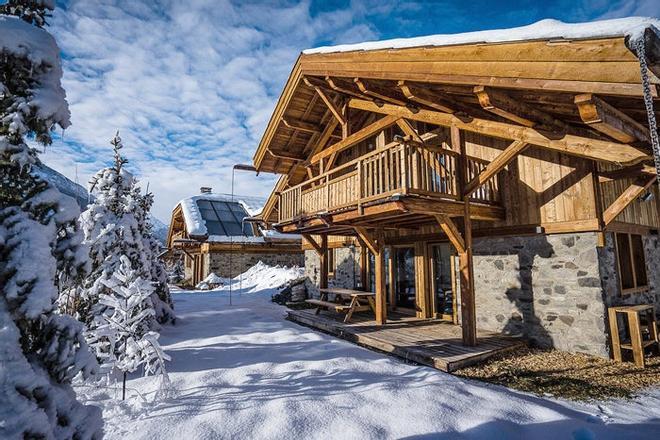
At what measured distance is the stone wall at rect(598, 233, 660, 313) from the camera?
6.21 m

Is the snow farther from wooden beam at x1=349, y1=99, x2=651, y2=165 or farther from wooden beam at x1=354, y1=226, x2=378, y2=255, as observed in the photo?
wooden beam at x1=354, y1=226, x2=378, y2=255

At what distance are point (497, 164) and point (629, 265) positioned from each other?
379 cm

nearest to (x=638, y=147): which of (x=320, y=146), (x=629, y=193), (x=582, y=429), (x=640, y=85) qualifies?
(x=640, y=85)

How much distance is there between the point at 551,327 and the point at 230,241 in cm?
1841

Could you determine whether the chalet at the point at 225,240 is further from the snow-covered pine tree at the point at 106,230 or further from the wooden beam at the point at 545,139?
the wooden beam at the point at 545,139

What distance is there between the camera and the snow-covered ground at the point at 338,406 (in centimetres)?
352

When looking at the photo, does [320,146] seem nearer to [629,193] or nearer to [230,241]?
[629,193]

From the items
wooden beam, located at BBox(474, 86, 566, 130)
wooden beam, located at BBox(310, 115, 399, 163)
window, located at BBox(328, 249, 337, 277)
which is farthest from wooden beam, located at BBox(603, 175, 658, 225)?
window, located at BBox(328, 249, 337, 277)

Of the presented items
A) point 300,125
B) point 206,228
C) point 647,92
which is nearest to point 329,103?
point 300,125

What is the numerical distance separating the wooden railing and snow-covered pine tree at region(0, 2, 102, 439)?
4.82 meters

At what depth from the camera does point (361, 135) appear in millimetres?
9969

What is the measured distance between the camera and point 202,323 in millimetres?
9422

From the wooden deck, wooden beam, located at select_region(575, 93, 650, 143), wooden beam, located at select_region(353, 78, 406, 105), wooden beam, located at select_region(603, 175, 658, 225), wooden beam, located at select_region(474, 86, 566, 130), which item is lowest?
the wooden deck

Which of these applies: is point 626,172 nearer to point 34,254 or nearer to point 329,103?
point 329,103
